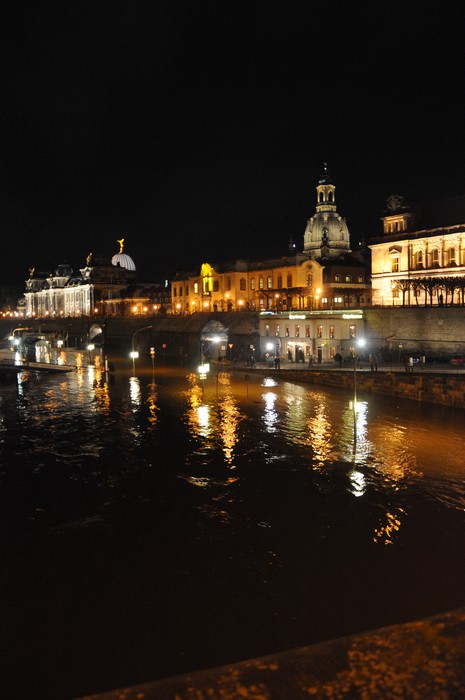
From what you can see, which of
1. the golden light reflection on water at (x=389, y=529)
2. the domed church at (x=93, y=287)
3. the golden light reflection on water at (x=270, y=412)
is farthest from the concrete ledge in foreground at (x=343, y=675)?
the domed church at (x=93, y=287)

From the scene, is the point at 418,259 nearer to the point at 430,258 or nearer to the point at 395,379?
the point at 430,258

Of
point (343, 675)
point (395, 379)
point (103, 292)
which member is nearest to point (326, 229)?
point (103, 292)

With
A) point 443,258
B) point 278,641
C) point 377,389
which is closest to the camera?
point 278,641

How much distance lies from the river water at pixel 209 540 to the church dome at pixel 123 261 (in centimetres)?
14962

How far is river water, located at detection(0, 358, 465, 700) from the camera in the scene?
42.5 feet

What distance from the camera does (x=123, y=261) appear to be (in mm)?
182875

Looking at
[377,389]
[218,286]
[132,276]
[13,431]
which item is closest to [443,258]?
[377,389]

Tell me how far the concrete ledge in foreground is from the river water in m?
1.99

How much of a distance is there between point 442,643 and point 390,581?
4.50m

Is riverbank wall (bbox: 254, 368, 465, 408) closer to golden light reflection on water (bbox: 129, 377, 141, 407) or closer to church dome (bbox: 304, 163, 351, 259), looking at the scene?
golden light reflection on water (bbox: 129, 377, 141, 407)

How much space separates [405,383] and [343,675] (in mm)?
37387

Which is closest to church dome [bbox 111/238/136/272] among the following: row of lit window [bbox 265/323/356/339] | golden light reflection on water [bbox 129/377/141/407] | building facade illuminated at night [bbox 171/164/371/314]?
building facade illuminated at night [bbox 171/164/371/314]

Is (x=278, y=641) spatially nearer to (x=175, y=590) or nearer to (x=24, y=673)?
(x=175, y=590)

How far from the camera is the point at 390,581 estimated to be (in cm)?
1548
